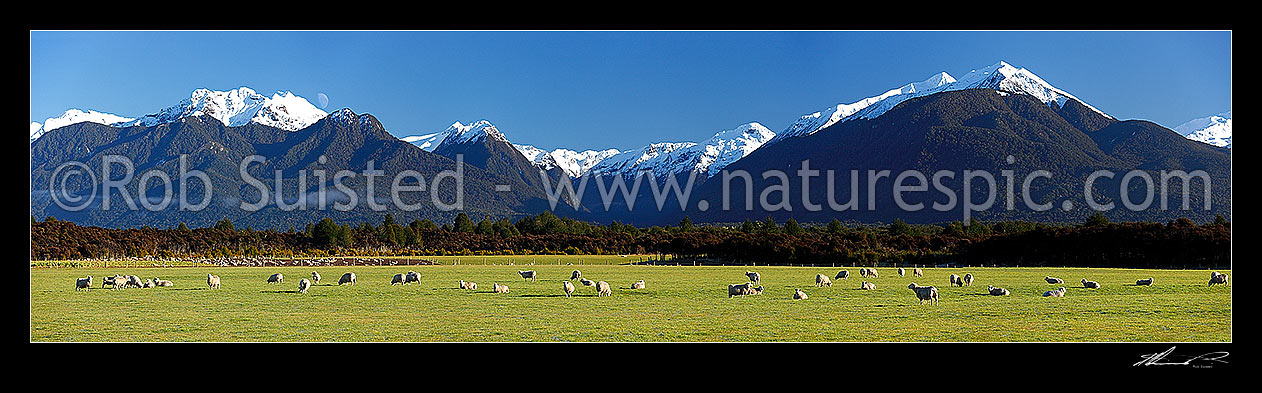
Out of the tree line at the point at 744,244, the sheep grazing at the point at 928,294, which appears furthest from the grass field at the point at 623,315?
the tree line at the point at 744,244

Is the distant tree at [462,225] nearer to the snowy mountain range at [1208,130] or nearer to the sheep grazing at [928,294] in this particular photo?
the sheep grazing at [928,294]

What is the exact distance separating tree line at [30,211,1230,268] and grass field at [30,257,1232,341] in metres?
27.4

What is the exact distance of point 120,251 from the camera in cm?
6519

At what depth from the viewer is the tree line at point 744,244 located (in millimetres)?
50281

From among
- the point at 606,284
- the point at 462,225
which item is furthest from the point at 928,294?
the point at 462,225

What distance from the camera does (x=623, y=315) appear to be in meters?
17.7

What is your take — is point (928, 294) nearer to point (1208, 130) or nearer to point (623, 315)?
point (623, 315)

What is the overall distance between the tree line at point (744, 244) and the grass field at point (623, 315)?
89.8ft

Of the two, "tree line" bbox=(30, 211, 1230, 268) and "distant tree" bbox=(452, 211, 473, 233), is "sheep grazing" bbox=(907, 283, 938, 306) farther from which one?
"distant tree" bbox=(452, 211, 473, 233)

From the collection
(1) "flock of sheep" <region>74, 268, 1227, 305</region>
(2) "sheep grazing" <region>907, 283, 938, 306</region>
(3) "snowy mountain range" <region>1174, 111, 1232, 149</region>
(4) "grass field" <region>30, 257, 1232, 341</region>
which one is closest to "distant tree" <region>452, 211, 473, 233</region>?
(1) "flock of sheep" <region>74, 268, 1227, 305</region>

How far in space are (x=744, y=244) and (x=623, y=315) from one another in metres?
42.6
